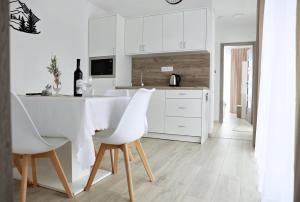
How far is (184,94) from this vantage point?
12.2ft

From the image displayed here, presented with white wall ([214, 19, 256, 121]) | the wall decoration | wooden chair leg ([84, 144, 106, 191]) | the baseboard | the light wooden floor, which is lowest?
the light wooden floor

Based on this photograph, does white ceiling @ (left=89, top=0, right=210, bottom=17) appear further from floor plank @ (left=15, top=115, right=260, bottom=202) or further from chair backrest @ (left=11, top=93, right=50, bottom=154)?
chair backrest @ (left=11, top=93, right=50, bottom=154)

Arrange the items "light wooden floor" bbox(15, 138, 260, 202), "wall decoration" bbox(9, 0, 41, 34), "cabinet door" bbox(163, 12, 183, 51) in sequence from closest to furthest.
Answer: "light wooden floor" bbox(15, 138, 260, 202) → "wall decoration" bbox(9, 0, 41, 34) → "cabinet door" bbox(163, 12, 183, 51)

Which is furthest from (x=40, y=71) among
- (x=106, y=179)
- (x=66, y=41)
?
(x=106, y=179)

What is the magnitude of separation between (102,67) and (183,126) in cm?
188

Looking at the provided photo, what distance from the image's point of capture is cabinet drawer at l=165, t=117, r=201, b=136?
3.69 m

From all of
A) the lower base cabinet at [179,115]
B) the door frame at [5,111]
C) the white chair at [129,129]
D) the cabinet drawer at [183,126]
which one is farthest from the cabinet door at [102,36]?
the door frame at [5,111]

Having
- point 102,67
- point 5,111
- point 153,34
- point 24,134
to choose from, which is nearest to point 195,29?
point 153,34

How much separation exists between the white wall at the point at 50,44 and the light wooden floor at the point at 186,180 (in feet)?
5.19

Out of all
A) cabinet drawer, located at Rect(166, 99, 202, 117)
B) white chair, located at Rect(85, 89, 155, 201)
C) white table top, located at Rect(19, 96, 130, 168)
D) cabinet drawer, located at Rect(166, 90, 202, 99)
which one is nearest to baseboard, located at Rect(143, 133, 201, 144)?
cabinet drawer, located at Rect(166, 99, 202, 117)

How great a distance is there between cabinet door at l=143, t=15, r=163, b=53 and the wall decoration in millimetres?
1852

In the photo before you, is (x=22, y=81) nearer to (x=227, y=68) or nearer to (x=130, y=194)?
(x=130, y=194)

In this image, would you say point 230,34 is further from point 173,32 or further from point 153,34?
point 153,34

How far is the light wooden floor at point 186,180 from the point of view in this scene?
1.78 metres
